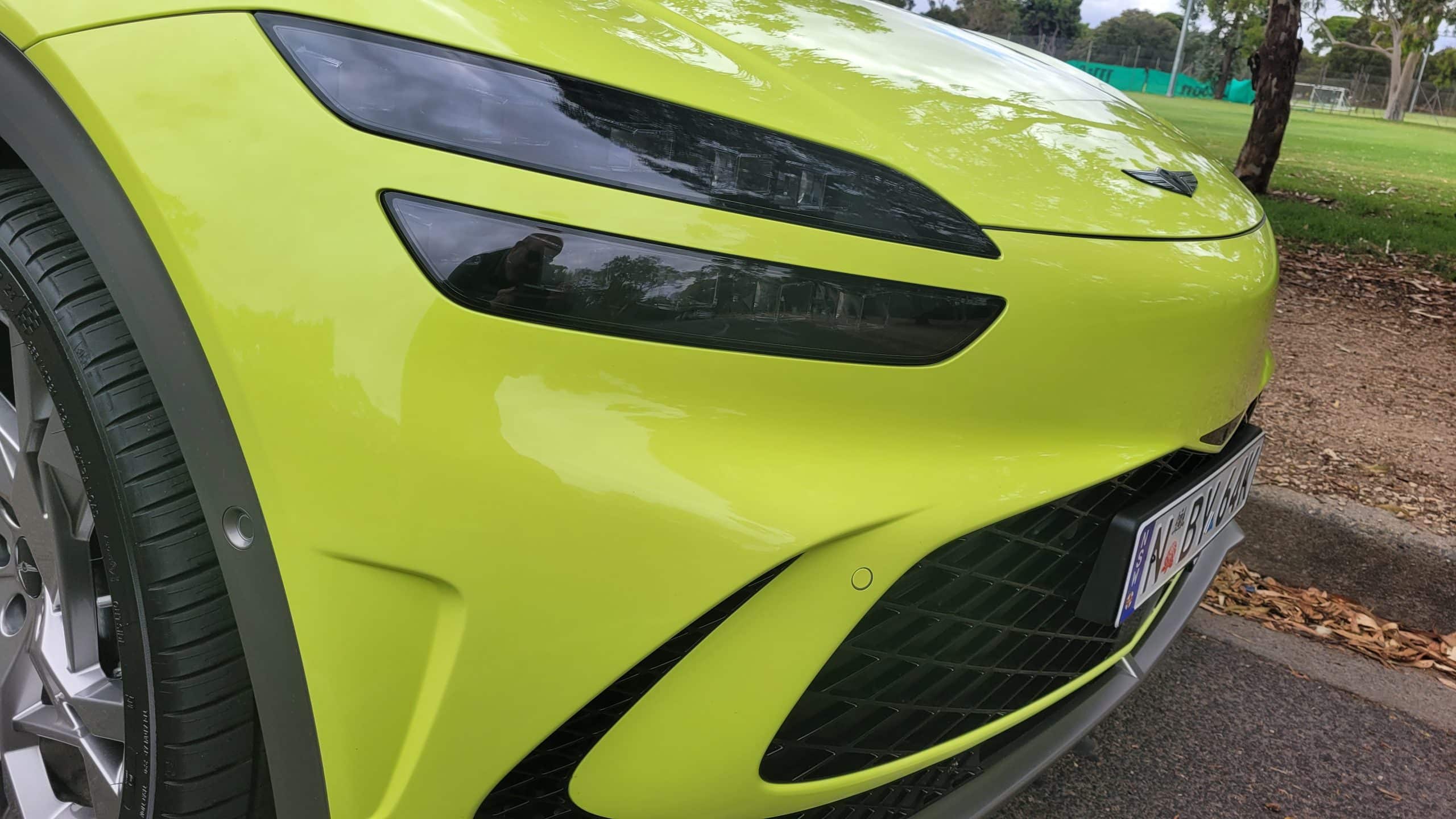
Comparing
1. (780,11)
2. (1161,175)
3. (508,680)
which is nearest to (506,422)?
(508,680)

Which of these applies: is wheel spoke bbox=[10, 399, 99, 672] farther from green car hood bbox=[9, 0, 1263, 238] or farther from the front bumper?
the front bumper

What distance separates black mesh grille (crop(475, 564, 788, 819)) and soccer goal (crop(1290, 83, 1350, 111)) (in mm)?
53308

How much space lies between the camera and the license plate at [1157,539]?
1311 mm

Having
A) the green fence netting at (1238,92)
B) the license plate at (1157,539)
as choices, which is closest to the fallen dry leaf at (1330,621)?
the license plate at (1157,539)

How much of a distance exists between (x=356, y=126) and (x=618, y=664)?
0.59 m

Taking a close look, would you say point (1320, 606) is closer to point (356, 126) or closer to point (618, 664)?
point (618, 664)

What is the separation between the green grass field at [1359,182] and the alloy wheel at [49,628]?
208 cm

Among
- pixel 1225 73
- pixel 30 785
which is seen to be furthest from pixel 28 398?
pixel 1225 73

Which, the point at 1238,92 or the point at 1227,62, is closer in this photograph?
the point at 1238,92

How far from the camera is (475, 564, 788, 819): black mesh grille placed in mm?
980

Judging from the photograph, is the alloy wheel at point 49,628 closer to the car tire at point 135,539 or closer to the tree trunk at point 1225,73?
the car tire at point 135,539

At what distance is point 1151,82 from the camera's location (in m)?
50.3

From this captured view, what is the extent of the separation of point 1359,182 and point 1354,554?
11562 mm

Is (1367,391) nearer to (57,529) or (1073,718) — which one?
(1073,718)
